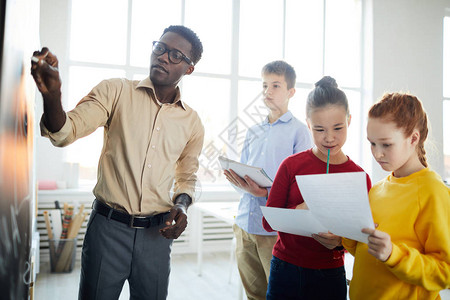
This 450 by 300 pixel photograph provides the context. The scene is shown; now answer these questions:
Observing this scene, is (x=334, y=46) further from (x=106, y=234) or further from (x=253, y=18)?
(x=106, y=234)

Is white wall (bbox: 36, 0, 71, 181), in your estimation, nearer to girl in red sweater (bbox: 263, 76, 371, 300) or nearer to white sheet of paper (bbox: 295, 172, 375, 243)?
girl in red sweater (bbox: 263, 76, 371, 300)

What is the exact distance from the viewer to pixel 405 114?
106 centimetres

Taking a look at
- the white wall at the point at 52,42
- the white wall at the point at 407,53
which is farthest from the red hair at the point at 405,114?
the white wall at the point at 407,53

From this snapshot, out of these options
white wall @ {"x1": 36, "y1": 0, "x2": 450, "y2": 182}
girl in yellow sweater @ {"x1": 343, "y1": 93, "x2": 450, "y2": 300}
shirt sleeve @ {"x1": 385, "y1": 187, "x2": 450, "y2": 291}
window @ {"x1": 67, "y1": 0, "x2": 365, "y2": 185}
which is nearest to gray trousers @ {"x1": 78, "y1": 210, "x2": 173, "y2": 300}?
girl in yellow sweater @ {"x1": 343, "y1": 93, "x2": 450, "y2": 300}

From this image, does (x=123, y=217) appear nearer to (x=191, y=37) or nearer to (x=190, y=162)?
(x=190, y=162)

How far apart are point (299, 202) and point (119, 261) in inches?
27.2

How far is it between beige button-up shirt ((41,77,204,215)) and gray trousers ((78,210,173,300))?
8cm

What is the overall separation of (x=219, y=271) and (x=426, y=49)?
14.7 feet

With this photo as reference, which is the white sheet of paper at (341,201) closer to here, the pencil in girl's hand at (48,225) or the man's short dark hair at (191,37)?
the man's short dark hair at (191,37)

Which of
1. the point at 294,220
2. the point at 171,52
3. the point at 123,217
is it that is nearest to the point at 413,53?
the point at 171,52

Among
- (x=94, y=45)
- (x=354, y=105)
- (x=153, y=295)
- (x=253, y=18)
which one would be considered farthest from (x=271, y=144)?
(x=354, y=105)

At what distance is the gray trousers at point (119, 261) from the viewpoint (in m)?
1.25

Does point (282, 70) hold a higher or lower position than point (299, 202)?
higher

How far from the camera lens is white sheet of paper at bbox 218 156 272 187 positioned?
5.08ft
